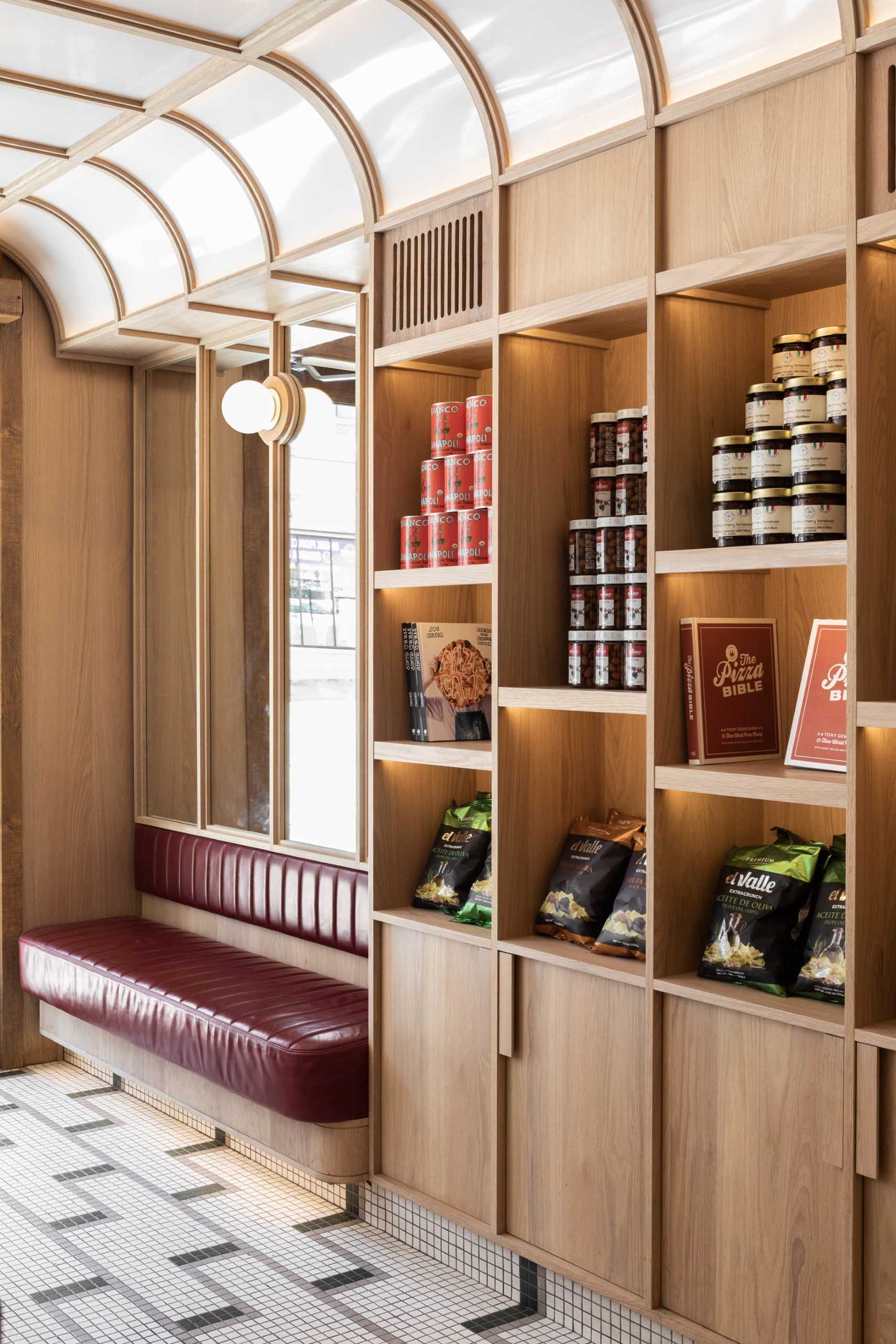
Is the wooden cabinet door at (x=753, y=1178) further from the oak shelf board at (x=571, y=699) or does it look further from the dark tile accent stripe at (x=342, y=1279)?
the dark tile accent stripe at (x=342, y=1279)

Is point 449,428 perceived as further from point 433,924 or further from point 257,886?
point 257,886

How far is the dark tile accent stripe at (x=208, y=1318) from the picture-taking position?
3.20 m

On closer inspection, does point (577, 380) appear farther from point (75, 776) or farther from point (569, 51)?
point (75, 776)

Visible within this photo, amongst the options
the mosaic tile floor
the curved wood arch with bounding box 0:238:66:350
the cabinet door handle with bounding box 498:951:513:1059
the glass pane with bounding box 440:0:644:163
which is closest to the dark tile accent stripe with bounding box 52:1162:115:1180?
the mosaic tile floor

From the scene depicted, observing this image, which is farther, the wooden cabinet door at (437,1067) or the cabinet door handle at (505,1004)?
the wooden cabinet door at (437,1067)

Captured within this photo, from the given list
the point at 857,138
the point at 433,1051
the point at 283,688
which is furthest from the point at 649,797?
the point at 283,688

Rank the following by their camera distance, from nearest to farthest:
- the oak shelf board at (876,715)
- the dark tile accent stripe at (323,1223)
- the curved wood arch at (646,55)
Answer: the oak shelf board at (876,715), the curved wood arch at (646,55), the dark tile accent stripe at (323,1223)

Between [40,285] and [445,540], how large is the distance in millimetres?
2604

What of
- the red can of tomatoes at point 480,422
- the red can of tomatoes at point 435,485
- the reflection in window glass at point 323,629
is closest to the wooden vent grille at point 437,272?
the red can of tomatoes at point 480,422

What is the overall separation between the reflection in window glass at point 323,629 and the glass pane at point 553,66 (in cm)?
144

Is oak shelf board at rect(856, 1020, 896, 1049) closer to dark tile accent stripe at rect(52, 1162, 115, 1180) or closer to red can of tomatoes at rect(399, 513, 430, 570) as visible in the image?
red can of tomatoes at rect(399, 513, 430, 570)

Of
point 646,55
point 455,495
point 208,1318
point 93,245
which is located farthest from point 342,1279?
point 93,245

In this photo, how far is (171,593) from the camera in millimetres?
5422

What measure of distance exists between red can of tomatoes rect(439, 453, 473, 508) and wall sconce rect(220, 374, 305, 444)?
1.24 m
